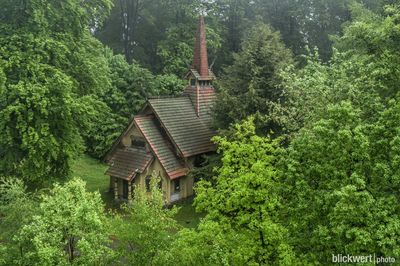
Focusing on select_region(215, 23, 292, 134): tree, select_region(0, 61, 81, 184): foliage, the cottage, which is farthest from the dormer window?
select_region(215, 23, 292, 134): tree

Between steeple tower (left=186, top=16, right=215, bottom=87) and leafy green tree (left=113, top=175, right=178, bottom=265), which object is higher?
steeple tower (left=186, top=16, right=215, bottom=87)

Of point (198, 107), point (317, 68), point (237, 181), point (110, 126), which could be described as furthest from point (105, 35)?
point (237, 181)

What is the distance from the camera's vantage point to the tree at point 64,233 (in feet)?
41.1

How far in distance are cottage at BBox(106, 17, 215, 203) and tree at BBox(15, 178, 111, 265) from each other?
1460 cm

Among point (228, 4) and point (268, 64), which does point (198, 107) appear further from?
point (228, 4)

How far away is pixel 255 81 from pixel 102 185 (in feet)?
51.4

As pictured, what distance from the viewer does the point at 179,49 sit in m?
49.7

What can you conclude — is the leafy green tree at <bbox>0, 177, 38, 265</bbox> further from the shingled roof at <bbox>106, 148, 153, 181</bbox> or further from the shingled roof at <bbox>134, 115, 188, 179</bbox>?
the shingled roof at <bbox>134, 115, 188, 179</bbox>

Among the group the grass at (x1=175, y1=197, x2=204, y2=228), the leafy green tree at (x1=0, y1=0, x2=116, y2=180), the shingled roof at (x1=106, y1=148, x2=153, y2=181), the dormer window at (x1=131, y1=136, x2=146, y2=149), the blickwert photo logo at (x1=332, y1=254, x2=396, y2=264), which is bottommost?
the grass at (x1=175, y1=197, x2=204, y2=228)

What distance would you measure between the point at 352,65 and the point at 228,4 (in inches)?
1539

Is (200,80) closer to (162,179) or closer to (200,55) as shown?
(200,55)

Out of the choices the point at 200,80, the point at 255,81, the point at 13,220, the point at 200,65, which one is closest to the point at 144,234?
the point at 13,220

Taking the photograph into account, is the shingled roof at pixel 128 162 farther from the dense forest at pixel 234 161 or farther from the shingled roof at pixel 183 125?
the dense forest at pixel 234 161

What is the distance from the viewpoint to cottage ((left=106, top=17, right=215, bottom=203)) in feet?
96.1
